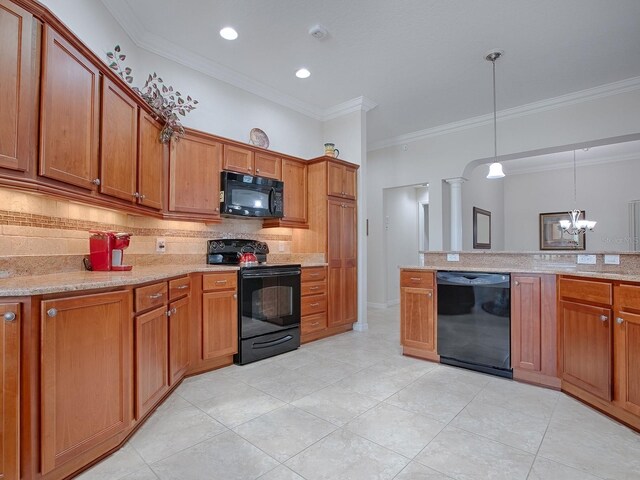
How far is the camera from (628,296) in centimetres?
207

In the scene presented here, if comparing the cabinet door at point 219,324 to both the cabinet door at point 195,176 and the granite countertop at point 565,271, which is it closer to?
the cabinet door at point 195,176

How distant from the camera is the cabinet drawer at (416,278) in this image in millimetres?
3287

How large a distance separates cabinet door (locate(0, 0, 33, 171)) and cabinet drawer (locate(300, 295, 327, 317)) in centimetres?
281

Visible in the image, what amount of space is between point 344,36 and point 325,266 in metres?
2.44

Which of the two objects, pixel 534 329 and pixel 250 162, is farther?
pixel 250 162

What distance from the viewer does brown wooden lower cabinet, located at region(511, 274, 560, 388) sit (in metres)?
2.65

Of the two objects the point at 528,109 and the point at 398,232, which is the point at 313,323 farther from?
the point at 528,109

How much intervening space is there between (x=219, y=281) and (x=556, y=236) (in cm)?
734

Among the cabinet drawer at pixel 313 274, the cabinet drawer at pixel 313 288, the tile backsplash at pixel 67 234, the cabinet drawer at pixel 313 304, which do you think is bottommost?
the cabinet drawer at pixel 313 304

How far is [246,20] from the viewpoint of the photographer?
2930 mm

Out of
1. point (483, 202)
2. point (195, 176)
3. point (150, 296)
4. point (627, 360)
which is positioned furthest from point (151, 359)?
point (483, 202)

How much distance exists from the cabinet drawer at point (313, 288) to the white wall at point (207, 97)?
5.99 feet

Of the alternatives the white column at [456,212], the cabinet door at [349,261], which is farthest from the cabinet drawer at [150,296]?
the white column at [456,212]

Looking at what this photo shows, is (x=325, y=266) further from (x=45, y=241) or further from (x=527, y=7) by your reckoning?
(x=527, y=7)
